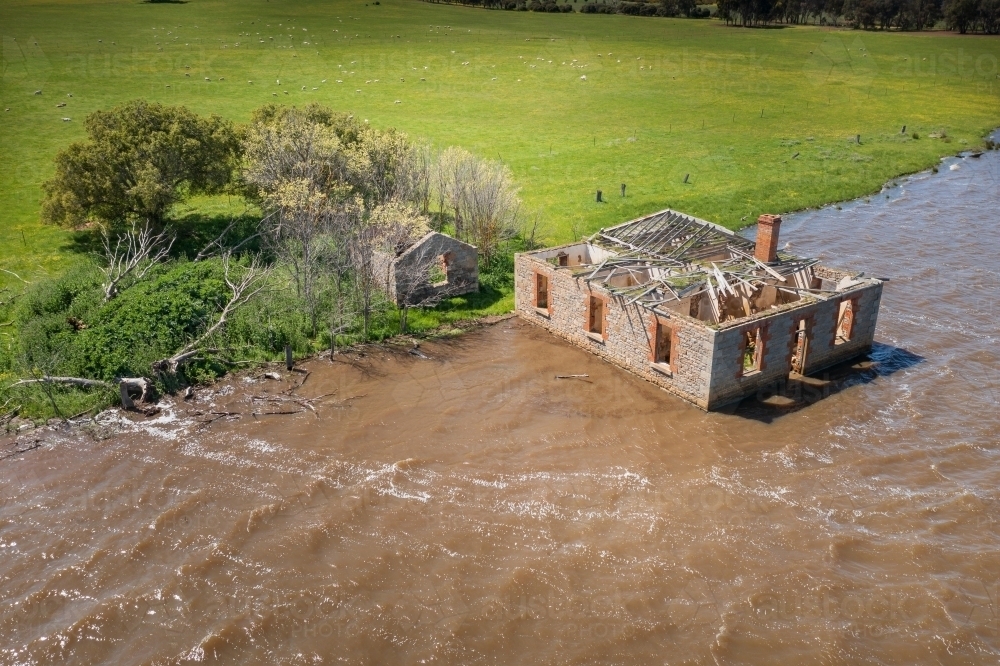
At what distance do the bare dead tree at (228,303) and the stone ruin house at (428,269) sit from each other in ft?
16.5

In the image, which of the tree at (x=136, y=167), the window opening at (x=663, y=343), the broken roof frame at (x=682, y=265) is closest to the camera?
the window opening at (x=663, y=343)

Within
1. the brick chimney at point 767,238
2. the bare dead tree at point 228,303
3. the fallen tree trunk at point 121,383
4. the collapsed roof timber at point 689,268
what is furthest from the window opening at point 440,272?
the brick chimney at point 767,238

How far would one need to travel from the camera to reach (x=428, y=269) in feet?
102

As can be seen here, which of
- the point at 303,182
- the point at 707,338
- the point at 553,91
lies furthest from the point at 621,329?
the point at 553,91

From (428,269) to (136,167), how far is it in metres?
15.1

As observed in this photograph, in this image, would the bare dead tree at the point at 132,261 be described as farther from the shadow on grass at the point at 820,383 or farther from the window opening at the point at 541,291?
the shadow on grass at the point at 820,383

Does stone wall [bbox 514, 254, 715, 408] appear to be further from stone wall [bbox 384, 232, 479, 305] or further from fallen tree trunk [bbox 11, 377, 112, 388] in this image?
fallen tree trunk [bbox 11, 377, 112, 388]

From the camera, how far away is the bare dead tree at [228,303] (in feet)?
84.8

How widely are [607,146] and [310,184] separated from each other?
31.6m

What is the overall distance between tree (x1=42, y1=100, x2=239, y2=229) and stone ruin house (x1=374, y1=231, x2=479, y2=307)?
1225cm

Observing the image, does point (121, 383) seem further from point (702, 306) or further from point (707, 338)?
point (702, 306)

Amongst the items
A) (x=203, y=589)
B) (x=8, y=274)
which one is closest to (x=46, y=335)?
(x=8, y=274)

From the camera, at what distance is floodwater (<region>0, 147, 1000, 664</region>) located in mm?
15789

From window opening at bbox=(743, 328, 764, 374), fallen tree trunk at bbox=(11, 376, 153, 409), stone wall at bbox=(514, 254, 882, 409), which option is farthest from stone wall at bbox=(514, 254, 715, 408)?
fallen tree trunk at bbox=(11, 376, 153, 409)
